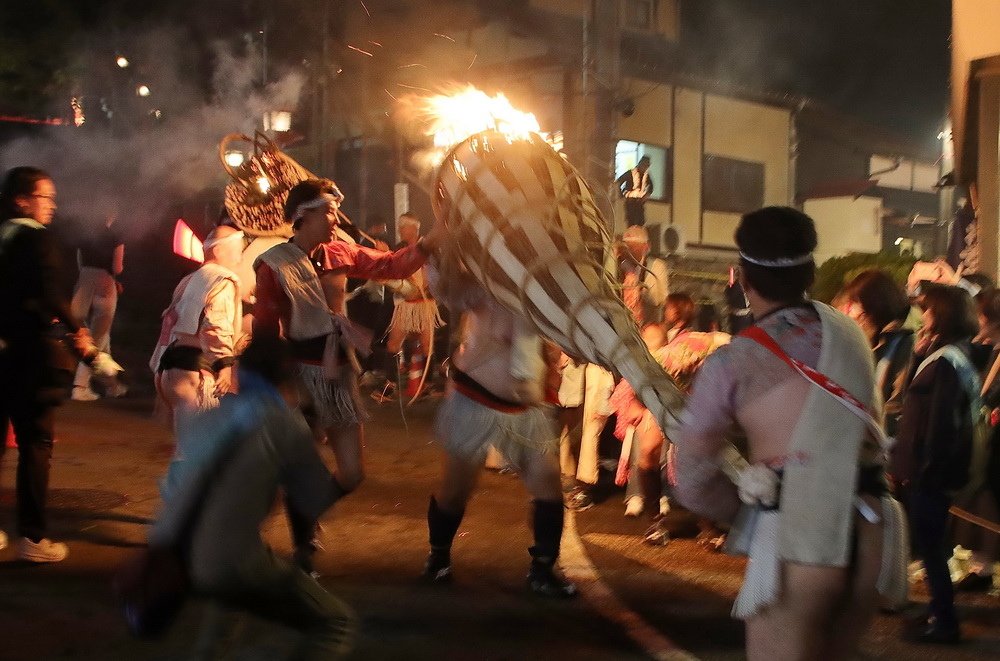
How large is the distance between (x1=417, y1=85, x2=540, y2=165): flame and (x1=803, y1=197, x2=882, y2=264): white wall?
1766 cm

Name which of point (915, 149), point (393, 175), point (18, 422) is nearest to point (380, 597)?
point (18, 422)

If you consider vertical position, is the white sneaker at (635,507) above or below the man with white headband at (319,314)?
below

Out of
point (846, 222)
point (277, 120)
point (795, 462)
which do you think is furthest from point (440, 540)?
point (846, 222)

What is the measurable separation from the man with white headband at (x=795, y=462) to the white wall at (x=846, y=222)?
793 inches

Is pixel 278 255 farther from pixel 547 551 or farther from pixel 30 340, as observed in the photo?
pixel 547 551

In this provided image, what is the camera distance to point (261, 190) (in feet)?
19.2

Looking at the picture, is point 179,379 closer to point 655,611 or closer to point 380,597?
point 380,597

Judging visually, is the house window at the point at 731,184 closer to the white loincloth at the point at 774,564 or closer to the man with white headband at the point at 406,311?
the man with white headband at the point at 406,311

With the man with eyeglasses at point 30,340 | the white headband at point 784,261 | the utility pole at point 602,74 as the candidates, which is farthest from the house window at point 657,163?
the white headband at point 784,261

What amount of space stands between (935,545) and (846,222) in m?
18.8

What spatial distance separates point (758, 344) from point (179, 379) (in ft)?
12.3

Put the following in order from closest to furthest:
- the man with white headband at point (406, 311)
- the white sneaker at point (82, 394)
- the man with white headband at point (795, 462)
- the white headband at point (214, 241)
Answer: the man with white headband at point (795, 462) → the white headband at point (214, 241) → the man with white headband at point (406, 311) → the white sneaker at point (82, 394)

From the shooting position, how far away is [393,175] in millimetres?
20000

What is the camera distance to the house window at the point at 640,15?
1973cm
